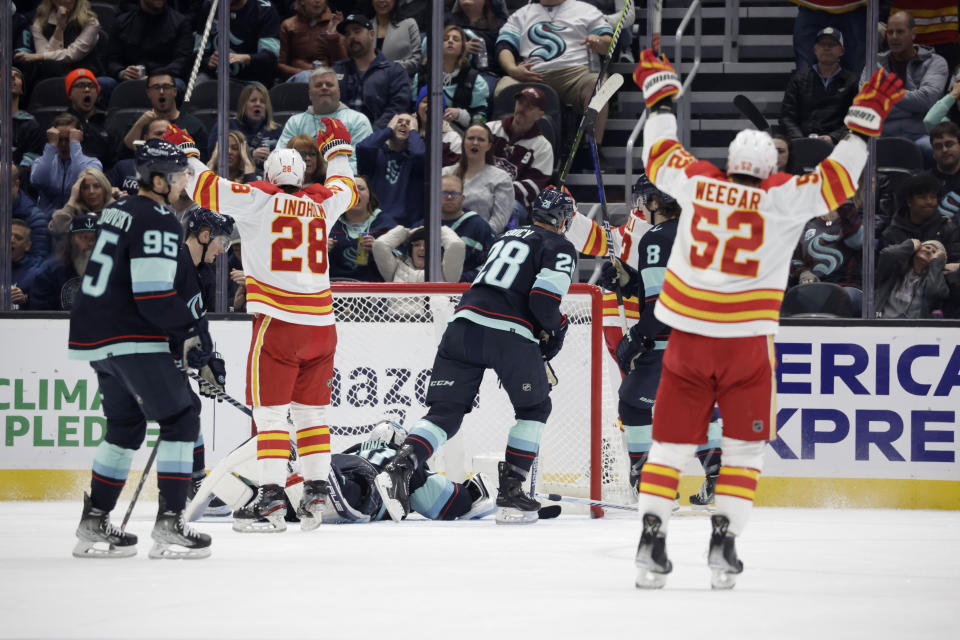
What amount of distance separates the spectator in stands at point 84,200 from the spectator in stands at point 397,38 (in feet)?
6.76

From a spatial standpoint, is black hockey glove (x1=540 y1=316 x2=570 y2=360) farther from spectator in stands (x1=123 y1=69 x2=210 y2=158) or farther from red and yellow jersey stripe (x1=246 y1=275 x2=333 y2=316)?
spectator in stands (x1=123 y1=69 x2=210 y2=158)

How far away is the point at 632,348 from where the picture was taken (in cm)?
605

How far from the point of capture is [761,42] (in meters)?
8.98

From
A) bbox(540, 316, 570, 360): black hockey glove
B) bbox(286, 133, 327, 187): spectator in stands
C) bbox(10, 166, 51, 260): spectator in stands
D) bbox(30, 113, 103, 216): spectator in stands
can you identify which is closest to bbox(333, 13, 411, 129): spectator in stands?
bbox(286, 133, 327, 187): spectator in stands

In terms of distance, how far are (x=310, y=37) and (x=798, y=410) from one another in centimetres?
422

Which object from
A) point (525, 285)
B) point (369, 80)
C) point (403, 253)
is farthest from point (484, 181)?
point (525, 285)

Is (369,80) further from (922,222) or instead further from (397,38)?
(922,222)

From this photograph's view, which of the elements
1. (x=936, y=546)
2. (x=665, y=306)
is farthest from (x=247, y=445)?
(x=936, y=546)

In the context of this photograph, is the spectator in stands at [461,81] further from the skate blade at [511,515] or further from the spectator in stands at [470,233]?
the skate blade at [511,515]

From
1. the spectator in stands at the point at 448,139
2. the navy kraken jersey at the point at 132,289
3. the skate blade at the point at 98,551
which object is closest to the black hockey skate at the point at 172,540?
the skate blade at the point at 98,551

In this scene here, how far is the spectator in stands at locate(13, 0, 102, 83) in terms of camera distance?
904 centimetres

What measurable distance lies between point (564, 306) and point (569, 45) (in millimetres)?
2663

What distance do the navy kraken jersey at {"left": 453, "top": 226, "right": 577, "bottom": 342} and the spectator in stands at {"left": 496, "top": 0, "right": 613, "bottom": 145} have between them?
2906mm

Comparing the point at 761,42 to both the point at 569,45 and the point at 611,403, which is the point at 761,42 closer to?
the point at 569,45
